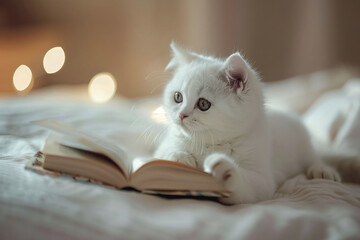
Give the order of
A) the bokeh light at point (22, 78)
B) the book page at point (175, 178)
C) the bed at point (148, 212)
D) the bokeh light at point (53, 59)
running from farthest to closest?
the bokeh light at point (53, 59), the bokeh light at point (22, 78), the book page at point (175, 178), the bed at point (148, 212)

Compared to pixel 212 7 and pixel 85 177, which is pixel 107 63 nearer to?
pixel 212 7

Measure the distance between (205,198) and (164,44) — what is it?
3889 millimetres

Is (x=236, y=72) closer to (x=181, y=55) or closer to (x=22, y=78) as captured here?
(x=181, y=55)

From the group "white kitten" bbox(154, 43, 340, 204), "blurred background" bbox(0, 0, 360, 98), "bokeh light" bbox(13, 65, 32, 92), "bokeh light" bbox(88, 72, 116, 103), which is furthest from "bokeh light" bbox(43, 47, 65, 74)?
"white kitten" bbox(154, 43, 340, 204)

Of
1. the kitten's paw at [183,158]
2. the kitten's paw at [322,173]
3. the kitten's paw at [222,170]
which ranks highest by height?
the kitten's paw at [222,170]

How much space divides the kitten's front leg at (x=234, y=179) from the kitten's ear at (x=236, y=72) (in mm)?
278

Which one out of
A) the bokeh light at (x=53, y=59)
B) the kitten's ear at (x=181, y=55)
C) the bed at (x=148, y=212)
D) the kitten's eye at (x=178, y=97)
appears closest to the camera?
the bed at (x=148, y=212)

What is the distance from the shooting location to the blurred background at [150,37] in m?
3.53

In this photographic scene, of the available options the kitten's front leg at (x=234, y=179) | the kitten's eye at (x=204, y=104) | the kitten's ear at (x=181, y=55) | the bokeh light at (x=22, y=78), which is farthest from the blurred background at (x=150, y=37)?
the kitten's front leg at (x=234, y=179)

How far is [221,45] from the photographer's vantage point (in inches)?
167

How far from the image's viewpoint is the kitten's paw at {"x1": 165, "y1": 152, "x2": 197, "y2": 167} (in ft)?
3.55

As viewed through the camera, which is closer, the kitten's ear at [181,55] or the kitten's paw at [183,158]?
the kitten's paw at [183,158]

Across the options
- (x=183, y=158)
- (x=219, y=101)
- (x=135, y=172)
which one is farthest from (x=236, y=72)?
(x=135, y=172)

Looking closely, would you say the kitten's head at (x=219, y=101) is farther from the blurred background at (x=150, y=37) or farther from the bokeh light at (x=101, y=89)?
the bokeh light at (x=101, y=89)
